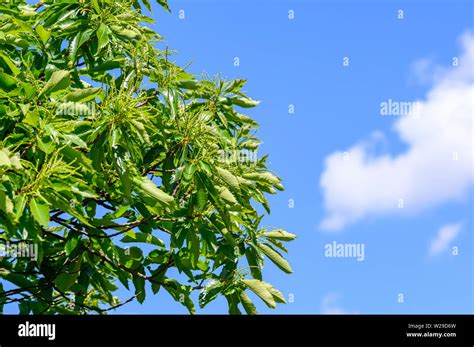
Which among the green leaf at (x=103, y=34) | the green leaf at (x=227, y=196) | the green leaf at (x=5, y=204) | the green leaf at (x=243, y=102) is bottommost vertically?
the green leaf at (x=5, y=204)

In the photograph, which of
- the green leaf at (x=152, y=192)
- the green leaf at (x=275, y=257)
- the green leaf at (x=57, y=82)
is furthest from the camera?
the green leaf at (x=275, y=257)

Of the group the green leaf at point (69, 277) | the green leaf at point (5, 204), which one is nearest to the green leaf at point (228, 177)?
the green leaf at point (69, 277)

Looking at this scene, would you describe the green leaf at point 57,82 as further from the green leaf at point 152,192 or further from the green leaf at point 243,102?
the green leaf at point 243,102

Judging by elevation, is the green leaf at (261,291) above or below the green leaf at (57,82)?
below

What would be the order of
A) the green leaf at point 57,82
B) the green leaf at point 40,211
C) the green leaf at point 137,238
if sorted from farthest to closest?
the green leaf at point 137,238 < the green leaf at point 57,82 < the green leaf at point 40,211

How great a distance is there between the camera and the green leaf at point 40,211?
3.61 metres

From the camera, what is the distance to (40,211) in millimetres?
3660

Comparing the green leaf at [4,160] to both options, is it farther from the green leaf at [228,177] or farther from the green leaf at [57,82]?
the green leaf at [228,177]

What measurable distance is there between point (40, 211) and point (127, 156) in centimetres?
123

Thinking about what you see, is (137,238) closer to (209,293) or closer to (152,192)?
(209,293)

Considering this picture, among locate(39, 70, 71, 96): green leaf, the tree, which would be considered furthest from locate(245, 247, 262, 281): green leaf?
locate(39, 70, 71, 96): green leaf

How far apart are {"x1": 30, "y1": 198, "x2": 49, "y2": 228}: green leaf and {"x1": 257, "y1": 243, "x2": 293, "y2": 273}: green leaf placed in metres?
2.24

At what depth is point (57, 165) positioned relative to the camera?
12.4ft

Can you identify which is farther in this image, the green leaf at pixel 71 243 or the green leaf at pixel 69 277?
the green leaf at pixel 69 277
